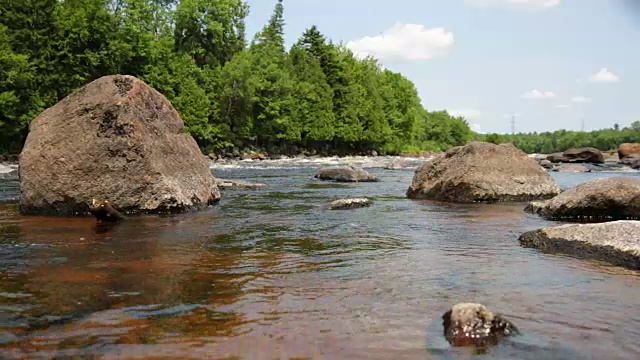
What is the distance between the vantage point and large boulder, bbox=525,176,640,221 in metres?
→ 9.37

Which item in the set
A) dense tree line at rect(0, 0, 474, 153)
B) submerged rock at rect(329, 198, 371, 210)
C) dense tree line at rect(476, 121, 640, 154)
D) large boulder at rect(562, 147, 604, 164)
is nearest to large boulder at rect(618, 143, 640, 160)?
large boulder at rect(562, 147, 604, 164)

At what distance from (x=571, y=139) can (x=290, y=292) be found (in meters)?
158

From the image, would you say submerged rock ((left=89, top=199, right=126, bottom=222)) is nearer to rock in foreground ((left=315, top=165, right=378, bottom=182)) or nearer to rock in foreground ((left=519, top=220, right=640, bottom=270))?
rock in foreground ((left=519, top=220, right=640, bottom=270))

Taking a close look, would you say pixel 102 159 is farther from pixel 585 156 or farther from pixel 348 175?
pixel 585 156

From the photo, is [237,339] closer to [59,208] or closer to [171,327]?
[171,327]

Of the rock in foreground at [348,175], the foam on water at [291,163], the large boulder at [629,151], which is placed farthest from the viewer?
the large boulder at [629,151]

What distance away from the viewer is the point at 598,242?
629 centimetres

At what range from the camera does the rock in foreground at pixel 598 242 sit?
19.4ft

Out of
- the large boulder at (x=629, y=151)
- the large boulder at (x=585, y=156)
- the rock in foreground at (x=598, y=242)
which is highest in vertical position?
the large boulder at (x=629, y=151)

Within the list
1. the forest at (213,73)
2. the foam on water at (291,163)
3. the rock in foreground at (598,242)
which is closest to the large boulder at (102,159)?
the rock in foreground at (598,242)

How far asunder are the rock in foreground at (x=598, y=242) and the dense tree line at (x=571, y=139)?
117830 millimetres

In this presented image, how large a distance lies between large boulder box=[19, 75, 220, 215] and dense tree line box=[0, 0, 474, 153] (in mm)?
28831

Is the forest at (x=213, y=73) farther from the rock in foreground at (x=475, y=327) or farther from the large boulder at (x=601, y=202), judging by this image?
the rock in foreground at (x=475, y=327)

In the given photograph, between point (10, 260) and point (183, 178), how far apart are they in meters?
5.34
